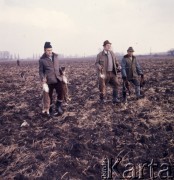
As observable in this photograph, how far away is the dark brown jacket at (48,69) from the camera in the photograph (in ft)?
23.9

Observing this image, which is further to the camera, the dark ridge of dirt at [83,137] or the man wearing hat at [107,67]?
the man wearing hat at [107,67]

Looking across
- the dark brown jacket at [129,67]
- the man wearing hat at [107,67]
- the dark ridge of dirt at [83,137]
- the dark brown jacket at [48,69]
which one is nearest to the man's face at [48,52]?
the dark brown jacket at [48,69]

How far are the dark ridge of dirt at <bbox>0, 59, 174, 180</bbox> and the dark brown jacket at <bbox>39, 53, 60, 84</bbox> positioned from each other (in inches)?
42.6

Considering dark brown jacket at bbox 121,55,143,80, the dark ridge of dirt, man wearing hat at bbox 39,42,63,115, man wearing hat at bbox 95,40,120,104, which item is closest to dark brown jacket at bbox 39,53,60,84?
man wearing hat at bbox 39,42,63,115

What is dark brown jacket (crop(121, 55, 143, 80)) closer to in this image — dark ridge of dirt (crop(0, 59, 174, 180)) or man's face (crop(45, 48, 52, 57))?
dark ridge of dirt (crop(0, 59, 174, 180))

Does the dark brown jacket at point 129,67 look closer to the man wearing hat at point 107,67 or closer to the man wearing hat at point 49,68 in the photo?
the man wearing hat at point 107,67

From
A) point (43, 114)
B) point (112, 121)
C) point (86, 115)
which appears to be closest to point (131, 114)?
point (112, 121)

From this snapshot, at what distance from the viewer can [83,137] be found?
19.0 ft

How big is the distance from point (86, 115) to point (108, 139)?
182 centimetres

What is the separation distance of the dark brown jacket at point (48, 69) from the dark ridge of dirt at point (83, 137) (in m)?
1.08

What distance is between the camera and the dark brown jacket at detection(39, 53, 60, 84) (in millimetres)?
7285

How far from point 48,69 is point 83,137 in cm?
242

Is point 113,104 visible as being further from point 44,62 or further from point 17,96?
point 17,96

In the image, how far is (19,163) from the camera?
4828 mm
